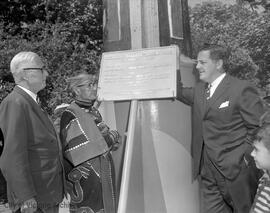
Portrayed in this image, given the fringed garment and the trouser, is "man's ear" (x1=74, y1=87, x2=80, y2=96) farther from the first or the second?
the trouser

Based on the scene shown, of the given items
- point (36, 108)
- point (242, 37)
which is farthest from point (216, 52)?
point (242, 37)

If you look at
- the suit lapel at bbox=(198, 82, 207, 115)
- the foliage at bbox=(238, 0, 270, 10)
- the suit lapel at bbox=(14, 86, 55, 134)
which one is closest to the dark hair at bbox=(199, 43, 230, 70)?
the suit lapel at bbox=(198, 82, 207, 115)

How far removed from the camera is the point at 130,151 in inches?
154

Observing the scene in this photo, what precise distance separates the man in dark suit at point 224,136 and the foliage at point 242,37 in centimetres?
612

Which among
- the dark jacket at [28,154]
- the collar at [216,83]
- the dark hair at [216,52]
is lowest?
the dark jacket at [28,154]

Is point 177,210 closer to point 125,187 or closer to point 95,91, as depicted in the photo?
point 125,187

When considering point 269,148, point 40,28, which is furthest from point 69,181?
point 40,28

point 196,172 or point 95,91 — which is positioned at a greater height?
point 95,91

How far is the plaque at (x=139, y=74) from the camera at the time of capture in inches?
161

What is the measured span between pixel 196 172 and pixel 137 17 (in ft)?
5.05

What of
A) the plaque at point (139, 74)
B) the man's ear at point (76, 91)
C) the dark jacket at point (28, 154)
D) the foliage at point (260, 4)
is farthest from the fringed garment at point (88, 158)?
the foliage at point (260, 4)

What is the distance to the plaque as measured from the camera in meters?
4.10

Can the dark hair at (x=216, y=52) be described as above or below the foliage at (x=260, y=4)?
below

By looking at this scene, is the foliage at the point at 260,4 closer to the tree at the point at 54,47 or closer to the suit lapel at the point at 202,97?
the tree at the point at 54,47
